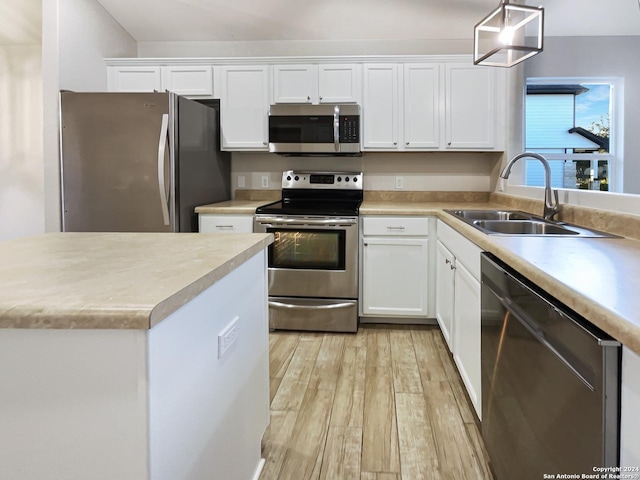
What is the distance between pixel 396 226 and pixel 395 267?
30 centimetres

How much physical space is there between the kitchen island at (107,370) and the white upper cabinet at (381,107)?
2.74m

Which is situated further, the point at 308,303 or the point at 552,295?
the point at 308,303

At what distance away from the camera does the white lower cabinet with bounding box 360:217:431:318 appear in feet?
10.7

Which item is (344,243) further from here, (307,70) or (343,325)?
(307,70)

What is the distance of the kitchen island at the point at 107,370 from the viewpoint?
750 millimetres

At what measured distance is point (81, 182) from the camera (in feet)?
10.3

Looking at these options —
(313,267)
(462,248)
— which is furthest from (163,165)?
(462,248)

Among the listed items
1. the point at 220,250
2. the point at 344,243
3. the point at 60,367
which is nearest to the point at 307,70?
the point at 344,243

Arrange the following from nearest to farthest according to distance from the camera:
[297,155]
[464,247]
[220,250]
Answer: [220,250] → [464,247] → [297,155]

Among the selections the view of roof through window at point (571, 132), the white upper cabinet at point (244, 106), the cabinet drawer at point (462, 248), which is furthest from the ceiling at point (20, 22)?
the view of roof through window at point (571, 132)

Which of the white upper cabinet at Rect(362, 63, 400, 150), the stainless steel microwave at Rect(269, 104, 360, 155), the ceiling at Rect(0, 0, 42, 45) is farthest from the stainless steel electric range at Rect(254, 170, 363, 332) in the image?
the ceiling at Rect(0, 0, 42, 45)

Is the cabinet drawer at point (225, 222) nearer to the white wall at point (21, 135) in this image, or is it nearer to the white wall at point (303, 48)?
the white wall at point (303, 48)

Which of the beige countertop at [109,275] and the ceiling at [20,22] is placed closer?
the beige countertop at [109,275]

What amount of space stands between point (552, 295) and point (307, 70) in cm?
302
